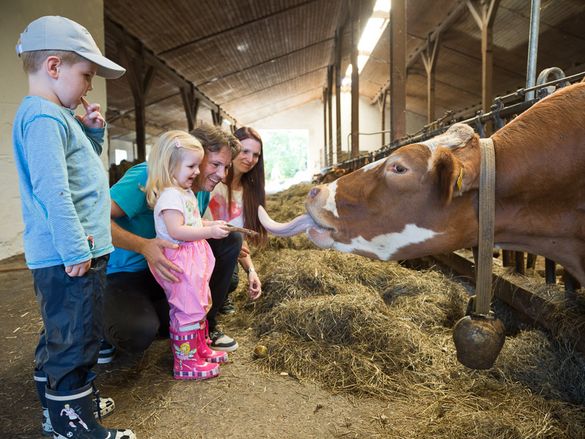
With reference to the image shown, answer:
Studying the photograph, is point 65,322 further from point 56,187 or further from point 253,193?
point 253,193

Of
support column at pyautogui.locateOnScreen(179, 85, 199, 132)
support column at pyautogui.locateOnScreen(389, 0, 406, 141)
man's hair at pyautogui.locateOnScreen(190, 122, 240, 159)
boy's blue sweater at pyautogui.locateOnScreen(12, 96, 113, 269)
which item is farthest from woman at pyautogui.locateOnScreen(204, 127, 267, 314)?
support column at pyautogui.locateOnScreen(179, 85, 199, 132)

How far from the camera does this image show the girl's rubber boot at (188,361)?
2141mm

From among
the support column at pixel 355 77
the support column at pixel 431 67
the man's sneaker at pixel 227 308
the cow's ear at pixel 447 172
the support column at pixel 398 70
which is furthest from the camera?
the support column at pixel 431 67

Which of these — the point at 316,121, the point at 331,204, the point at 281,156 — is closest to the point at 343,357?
the point at 331,204

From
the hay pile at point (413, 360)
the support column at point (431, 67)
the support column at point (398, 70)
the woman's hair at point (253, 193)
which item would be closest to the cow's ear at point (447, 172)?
the hay pile at point (413, 360)

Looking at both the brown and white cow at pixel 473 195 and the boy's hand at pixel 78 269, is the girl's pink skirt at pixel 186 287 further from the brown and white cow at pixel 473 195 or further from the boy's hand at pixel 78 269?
the brown and white cow at pixel 473 195

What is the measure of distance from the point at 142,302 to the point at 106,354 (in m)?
0.47

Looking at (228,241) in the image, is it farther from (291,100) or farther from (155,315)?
(291,100)

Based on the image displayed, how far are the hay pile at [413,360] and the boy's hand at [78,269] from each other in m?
1.19

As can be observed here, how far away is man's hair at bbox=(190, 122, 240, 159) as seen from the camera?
2.34 metres

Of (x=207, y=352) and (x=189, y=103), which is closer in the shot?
(x=207, y=352)

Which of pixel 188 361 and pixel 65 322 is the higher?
pixel 65 322

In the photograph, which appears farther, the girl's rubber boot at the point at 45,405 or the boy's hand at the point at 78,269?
the girl's rubber boot at the point at 45,405

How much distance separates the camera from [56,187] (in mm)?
1422
